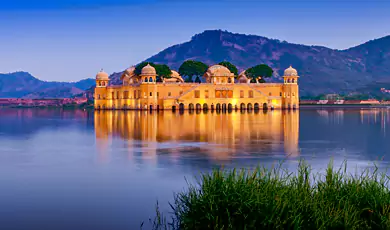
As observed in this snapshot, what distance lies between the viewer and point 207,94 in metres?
87.6

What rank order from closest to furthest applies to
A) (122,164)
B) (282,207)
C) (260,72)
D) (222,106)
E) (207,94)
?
(282,207), (122,164), (207,94), (222,106), (260,72)

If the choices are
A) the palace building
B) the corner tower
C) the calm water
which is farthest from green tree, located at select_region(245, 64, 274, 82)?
the calm water

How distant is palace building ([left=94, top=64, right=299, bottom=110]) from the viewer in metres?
86.4

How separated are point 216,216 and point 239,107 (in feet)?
259

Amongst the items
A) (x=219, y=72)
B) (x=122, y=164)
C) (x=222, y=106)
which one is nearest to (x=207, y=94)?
(x=222, y=106)

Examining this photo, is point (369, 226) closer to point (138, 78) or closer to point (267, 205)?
point (267, 205)

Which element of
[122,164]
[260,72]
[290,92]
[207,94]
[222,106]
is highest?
[260,72]

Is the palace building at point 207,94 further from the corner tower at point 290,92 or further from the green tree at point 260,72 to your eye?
the green tree at point 260,72

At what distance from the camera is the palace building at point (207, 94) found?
8644 cm

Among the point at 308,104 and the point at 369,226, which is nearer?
the point at 369,226

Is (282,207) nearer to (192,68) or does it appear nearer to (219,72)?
(219,72)

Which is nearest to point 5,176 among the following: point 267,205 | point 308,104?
point 267,205

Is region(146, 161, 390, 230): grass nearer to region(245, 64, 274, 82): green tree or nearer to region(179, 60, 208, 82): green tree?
region(179, 60, 208, 82): green tree

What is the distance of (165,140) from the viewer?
30.8m
